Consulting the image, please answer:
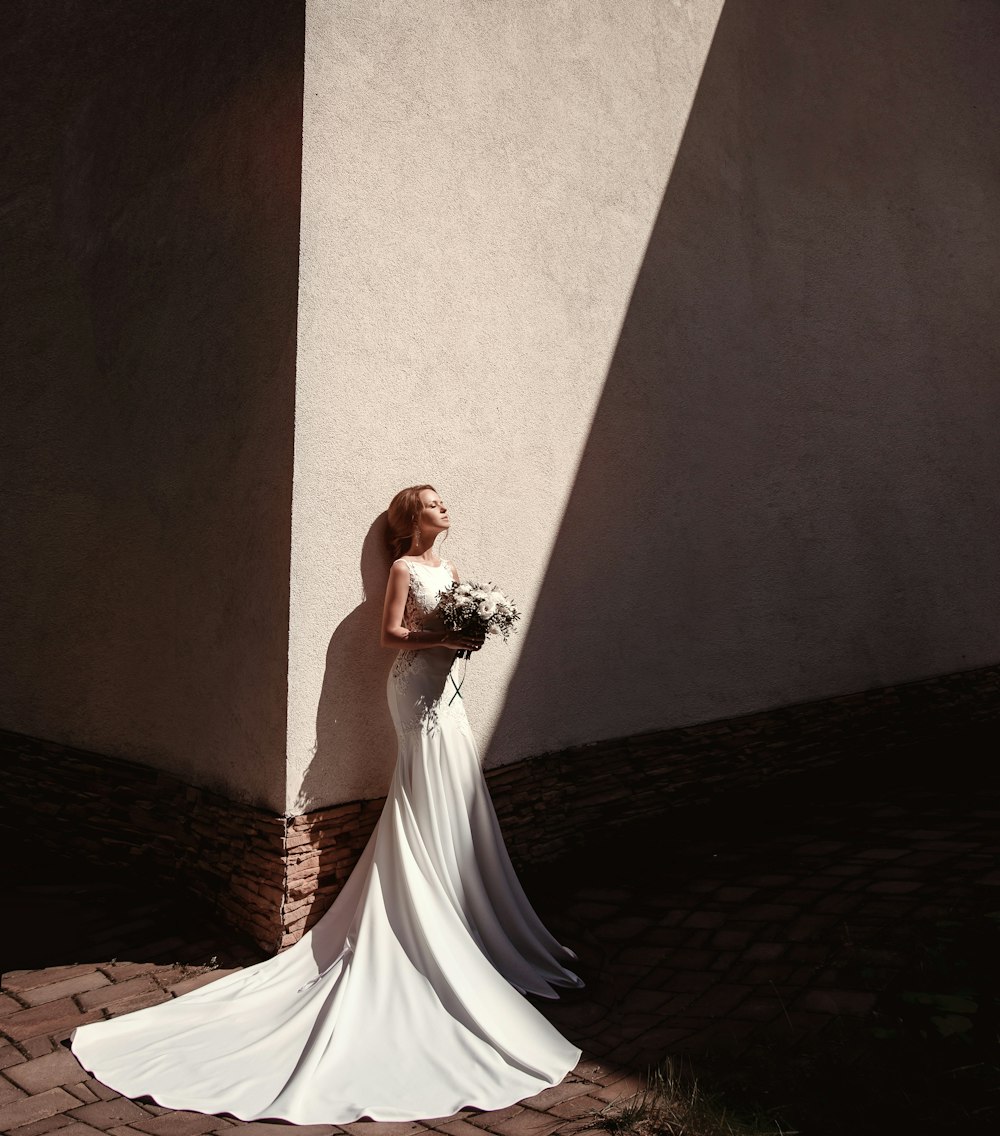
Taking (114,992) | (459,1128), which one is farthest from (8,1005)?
(459,1128)

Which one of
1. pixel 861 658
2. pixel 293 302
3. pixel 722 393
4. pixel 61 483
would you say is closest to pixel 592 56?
pixel 722 393

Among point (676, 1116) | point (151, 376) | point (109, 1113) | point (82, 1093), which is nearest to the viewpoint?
point (676, 1116)

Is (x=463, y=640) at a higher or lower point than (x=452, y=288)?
lower

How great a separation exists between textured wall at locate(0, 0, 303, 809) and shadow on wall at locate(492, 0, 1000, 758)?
5.36ft

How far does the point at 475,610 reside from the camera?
408 cm

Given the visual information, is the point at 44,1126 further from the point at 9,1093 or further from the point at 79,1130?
the point at 9,1093

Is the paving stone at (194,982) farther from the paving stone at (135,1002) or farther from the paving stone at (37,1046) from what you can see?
the paving stone at (37,1046)

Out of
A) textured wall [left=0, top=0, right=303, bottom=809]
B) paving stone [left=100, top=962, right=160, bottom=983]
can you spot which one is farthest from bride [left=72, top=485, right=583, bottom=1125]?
textured wall [left=0, top=0, right=303, bottom=809]

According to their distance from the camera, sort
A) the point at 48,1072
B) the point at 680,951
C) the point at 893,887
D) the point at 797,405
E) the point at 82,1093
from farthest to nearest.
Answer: the point at 797,405 < the point at 893,887 < the point at 680,951 < the point at 48,1072 < the point at 82,1093

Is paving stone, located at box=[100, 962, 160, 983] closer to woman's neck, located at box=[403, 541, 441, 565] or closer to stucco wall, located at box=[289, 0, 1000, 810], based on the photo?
stucco wall, located at box=[289, 0, 1000, 810]

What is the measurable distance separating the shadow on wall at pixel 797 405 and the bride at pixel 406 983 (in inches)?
34.9

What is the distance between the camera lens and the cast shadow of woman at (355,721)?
423 cm

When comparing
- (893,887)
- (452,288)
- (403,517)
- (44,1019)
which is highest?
(452,288)

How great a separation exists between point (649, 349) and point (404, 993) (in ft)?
13.3
